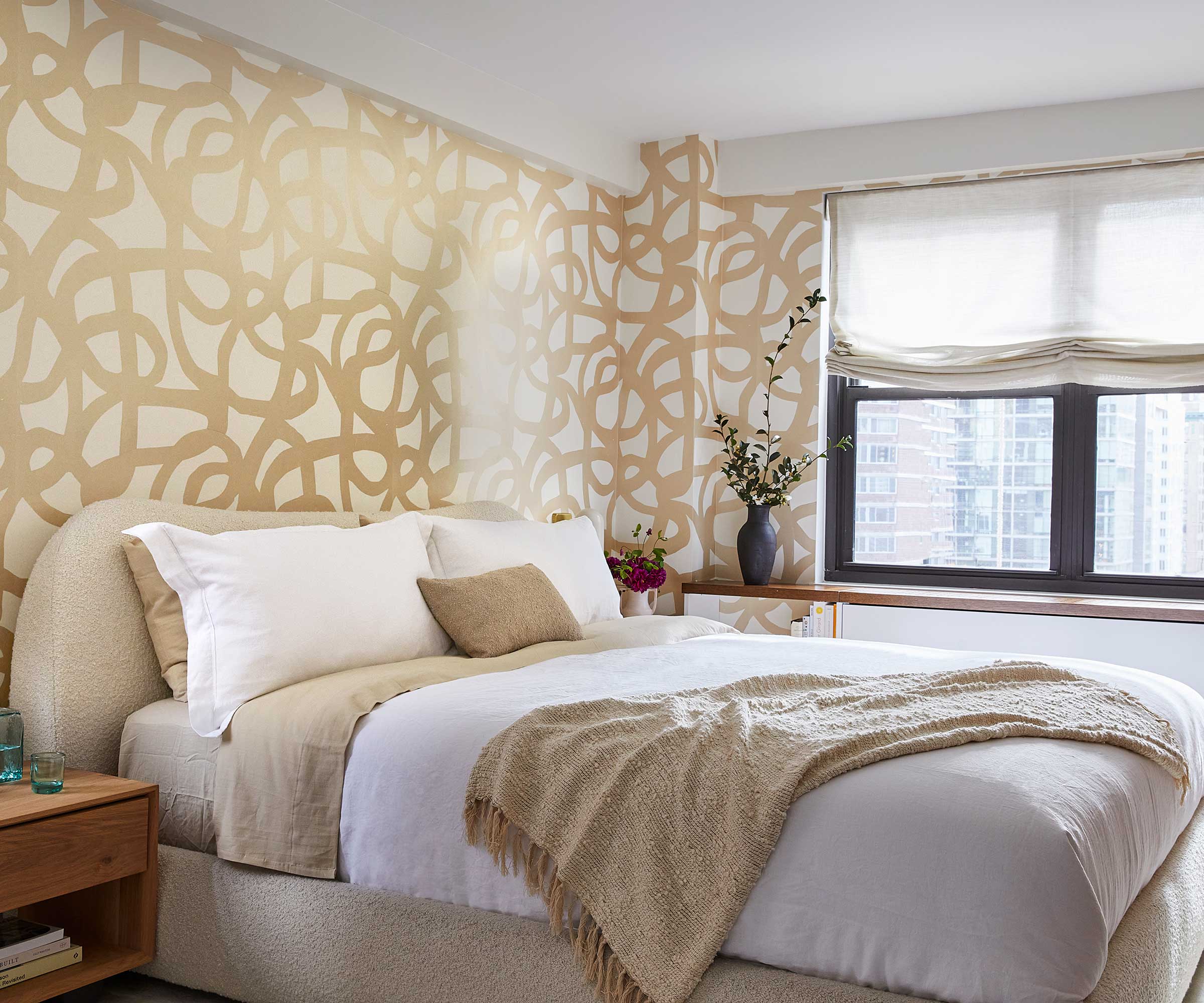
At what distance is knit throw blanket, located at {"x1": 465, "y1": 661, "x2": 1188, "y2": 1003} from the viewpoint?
68.2 inches

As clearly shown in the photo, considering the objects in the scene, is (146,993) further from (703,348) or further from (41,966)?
(703,348)

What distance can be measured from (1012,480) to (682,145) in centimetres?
201

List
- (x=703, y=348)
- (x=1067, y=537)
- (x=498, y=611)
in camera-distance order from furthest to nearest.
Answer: (x=703, y=348)
(x=1067, y=537)
(x=498, y=611)

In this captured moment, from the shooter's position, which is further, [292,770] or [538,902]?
[292,770]

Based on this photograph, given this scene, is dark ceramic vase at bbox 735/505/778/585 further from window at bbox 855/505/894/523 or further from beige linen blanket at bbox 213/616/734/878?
beige linen blanket at bbox 213/616/734/878

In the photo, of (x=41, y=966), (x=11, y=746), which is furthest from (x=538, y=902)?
(x=11, y=746)

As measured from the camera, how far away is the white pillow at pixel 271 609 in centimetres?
243

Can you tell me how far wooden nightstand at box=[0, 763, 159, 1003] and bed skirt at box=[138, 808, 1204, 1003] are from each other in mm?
72

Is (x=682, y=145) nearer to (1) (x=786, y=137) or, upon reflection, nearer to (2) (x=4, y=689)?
(1) (x=786, y=137)

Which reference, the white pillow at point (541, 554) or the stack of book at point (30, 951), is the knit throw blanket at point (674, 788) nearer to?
the stack of book at point (30, 951)

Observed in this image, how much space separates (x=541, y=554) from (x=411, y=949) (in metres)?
1.60

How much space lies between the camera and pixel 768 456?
495 centimetres

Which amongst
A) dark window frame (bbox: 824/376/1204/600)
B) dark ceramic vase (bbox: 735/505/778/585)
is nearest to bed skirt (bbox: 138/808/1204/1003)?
dark window frame (bbox: 824/376/1204/600)

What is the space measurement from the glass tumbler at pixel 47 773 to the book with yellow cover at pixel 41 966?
1.05 feet
